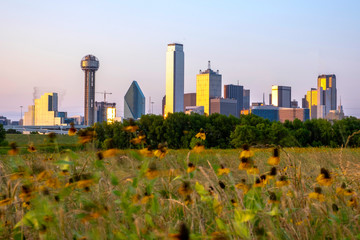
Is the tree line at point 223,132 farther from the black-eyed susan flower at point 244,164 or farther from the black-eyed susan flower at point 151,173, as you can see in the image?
the black-eyed susan flower at point 151,173

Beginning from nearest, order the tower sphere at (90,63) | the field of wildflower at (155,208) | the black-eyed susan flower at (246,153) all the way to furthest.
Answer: the field of wildflower at (155,208) < the black-eyed susan flower at (246,153) < the tower sphere at (90,63)

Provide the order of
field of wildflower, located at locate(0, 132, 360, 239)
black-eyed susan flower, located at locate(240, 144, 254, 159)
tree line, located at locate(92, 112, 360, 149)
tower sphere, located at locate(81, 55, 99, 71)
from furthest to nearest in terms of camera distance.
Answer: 1. tower sphere, located at locate(81, 55, 99, 71)
2. tree line, located at locate(92, 112, 360, 149)
3. black-eyed susan flower, located at locate(240, 144, 254, 159)
4. field of wildflower, located at locate(0, 132, 360, 239)

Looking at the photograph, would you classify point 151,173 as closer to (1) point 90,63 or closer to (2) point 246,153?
(2) point 246,153

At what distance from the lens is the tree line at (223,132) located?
20.8m

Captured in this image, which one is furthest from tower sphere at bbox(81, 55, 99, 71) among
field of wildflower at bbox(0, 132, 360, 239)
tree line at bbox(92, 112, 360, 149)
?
field of wildflower at bbox(0, 132, 360, 239)

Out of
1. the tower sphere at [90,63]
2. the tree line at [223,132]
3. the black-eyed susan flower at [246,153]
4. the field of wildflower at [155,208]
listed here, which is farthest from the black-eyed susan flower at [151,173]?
the tower sphere at [90,63]

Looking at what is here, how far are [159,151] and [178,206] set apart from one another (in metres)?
0.79

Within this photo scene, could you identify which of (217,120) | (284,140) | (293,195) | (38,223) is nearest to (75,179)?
(38,223)

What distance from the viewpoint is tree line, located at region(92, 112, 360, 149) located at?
68.2 feet

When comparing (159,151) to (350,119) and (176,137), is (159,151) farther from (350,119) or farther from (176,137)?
(350,119)

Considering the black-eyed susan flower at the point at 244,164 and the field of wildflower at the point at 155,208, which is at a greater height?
the black-eyed susan flower at the point at 244,164

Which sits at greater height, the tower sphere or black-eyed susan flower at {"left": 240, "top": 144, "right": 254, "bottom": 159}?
the tower sphere

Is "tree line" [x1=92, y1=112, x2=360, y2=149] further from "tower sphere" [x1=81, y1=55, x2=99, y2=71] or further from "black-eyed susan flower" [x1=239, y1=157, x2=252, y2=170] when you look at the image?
"tower sphere" [x1=81, y1=55, x2=99, y2=71]

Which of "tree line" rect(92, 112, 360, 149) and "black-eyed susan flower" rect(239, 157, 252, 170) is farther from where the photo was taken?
"tree line" rect(92, 112, 360, 149)
